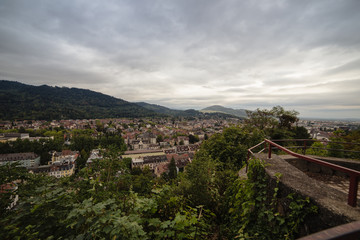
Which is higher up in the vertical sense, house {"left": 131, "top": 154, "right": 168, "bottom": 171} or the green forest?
the green forest

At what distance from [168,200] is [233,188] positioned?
5.45 feet

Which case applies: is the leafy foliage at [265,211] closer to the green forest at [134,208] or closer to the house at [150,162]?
the green forest at [134,208]

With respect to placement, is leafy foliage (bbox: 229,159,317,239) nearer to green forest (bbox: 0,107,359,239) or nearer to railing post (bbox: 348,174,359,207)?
green forest (bbox: 0,107,359,239)

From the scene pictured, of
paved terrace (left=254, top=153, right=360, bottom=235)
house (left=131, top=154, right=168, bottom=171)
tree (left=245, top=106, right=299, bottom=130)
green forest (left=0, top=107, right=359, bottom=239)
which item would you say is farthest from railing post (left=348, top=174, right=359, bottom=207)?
house (left=131, top=154, right=168, bottom=171)

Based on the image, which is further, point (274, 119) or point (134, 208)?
point (274, 119)

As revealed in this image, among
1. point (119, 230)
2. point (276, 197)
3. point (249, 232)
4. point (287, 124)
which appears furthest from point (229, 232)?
point (287, 124)

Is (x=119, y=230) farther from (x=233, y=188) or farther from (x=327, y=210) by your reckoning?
(x=233, y=188)

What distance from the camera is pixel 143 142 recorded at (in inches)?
3014

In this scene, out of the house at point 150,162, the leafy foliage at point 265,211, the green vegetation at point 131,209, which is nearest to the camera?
the green vegetation at point 131,209

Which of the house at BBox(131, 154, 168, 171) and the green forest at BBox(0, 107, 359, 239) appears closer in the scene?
the green forest at BBox(0, 107, 359, 239)

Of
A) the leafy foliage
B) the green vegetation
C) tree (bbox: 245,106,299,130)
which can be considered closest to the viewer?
the green vegetation

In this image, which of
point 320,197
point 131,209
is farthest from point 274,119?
point 131,209

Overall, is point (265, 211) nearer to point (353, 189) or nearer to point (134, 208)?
Answer: point (353, 189)

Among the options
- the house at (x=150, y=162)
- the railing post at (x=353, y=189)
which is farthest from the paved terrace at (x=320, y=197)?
the house at (x=150, y=162)
